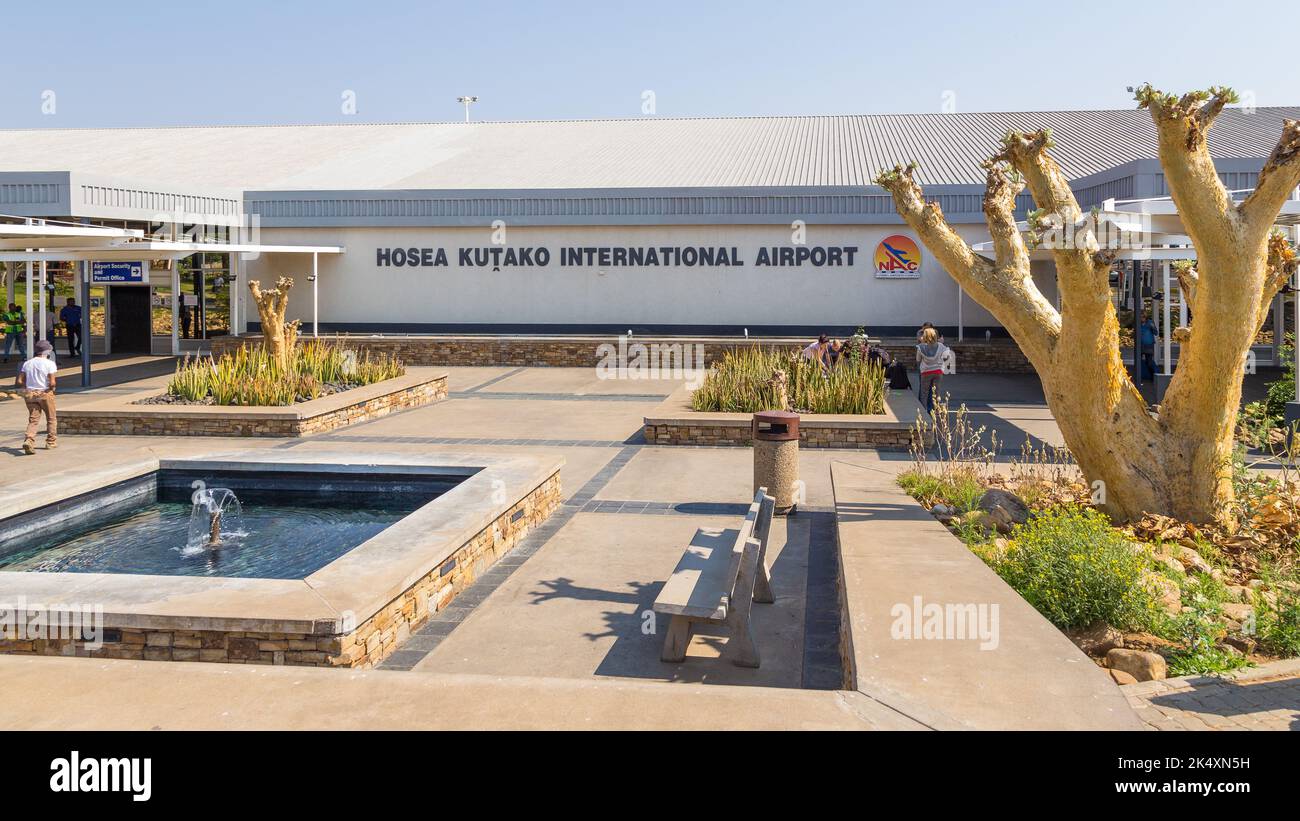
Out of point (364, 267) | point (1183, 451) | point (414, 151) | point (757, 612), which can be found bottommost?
point (757, 612)

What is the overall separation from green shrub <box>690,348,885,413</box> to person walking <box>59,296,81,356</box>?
57.4ft

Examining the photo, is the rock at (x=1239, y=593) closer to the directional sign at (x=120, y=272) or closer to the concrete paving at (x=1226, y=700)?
the concrete paving at (x=1226, y=700)

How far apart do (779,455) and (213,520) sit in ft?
16.4

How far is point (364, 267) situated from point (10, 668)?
80.9 feet

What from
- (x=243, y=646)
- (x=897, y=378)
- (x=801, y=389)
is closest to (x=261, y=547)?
(x=243, y=646)

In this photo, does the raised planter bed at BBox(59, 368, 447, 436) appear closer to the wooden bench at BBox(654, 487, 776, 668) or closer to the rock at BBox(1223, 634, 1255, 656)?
the wooden bench at BBox(654, 487, 776, 668)

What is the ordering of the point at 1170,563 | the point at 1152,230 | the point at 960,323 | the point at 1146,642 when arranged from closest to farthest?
the point at 1146,642 → the point at 1170,563 → the point at 1152,230 → the point at 960,323

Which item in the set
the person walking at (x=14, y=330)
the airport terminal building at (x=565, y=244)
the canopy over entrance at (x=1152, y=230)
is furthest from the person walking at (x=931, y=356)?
the person walking at (x=14, y=330)

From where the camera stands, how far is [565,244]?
93.3 ft

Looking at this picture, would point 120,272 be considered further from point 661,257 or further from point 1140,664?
point 1140,664

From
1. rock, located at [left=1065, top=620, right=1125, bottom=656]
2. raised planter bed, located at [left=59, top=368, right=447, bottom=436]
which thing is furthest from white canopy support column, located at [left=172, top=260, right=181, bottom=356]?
rock, located at [left=1065, top=620, right=1125, bottom=656]
